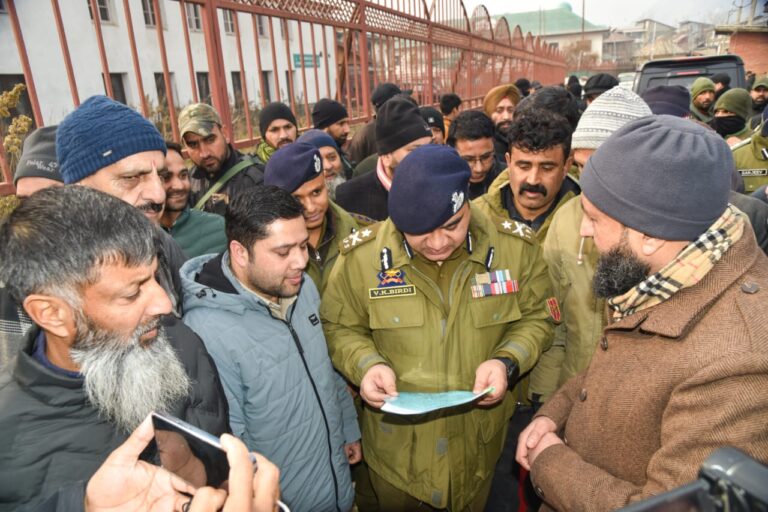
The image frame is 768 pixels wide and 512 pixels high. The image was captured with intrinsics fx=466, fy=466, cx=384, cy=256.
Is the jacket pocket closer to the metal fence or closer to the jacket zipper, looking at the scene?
the jacket zipper

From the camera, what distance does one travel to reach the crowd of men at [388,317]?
1.20 meters

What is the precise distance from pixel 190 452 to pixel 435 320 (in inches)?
48.2

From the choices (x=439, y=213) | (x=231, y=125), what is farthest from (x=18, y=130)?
(x=439, y=213)

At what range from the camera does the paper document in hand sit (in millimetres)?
1714

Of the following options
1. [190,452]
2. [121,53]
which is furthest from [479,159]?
[121,53]

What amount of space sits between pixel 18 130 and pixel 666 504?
329cm

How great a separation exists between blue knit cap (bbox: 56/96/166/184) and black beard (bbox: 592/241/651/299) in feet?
6.72

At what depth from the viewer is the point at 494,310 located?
2166 millimetres

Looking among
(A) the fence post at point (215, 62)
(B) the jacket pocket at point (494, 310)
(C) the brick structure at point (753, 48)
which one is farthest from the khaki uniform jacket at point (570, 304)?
(C) the brick structure at point (753, 48)

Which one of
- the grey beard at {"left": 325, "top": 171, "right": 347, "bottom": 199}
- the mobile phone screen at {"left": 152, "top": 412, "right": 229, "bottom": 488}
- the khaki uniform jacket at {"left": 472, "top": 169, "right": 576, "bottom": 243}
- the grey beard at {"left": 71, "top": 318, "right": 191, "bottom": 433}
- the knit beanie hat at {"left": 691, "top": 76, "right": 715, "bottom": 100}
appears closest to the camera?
the mobile phone screen at {"left": 152, "top": 412, "right": 229, "bottom": 488}

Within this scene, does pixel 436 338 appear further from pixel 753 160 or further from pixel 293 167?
pixel 753 160

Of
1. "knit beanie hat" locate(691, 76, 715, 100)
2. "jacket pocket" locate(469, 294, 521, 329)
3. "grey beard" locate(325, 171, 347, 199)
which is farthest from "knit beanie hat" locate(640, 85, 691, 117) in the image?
"knit beanie hat" locate(691, 76, 715, 100)

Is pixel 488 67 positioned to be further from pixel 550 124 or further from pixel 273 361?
pixel 273 361

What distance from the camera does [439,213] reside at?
1975mm
